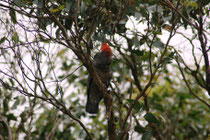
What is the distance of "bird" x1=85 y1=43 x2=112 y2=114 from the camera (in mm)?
3727

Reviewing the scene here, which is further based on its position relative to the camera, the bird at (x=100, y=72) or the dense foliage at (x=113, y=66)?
the bird at (x=100, y=72)

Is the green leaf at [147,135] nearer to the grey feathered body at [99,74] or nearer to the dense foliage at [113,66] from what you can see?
the dense foliage at [113,66]

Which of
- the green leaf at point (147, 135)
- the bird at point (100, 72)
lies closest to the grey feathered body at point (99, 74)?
the bird at point (100, 72)

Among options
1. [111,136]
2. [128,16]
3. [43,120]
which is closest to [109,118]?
[111,136]

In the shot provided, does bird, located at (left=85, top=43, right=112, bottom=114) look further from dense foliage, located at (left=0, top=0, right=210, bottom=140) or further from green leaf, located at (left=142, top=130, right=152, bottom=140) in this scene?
green leaf, located at (left=142, top=130, right=152, bottom=140)

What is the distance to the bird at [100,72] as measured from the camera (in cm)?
373

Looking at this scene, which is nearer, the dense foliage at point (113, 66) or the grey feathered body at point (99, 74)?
the dense foliage at point (113, 66)

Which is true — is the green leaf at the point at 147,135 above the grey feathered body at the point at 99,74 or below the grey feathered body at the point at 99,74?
below

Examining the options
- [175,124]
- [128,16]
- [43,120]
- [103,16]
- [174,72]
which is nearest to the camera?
[103,16]

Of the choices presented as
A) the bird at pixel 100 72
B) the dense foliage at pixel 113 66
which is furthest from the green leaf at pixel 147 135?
the bird at pixel 100 72

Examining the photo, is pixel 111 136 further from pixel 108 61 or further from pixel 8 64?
pixel 8 64

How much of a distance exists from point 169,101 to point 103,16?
3332mm

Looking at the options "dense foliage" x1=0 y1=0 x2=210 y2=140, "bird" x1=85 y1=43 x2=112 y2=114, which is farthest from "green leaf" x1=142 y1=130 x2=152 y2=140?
"bird" x1=85 y1=43 x2=112 y2=114

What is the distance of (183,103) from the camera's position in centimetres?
571
